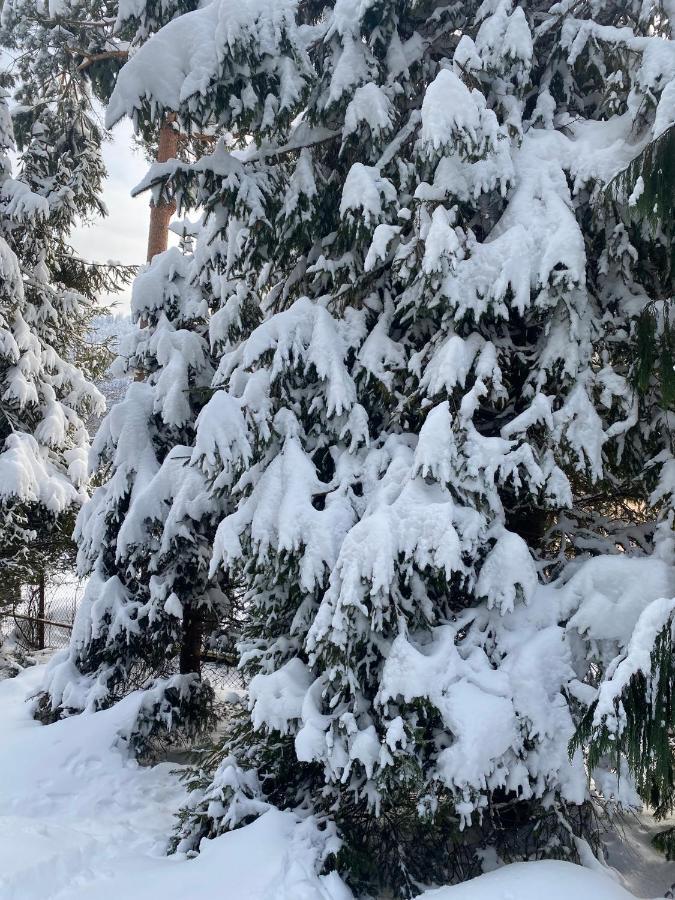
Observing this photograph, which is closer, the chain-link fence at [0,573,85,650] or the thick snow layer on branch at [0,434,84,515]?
the thick snow layer on branch at [0,434,84,515]

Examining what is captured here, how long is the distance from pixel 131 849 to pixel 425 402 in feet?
12.0

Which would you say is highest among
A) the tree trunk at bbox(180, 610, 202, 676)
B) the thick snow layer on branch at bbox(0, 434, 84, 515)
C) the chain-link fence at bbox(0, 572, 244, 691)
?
the thick snow layer on branch at bbox(0, 434, 84, 515)

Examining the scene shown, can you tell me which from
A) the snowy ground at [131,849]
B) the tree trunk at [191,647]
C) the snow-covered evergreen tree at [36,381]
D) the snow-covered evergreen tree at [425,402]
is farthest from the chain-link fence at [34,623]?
the snow-covered evergreen tree at [425,402]

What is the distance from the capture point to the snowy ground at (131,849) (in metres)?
3.24

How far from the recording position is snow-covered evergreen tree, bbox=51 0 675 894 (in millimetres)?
3482

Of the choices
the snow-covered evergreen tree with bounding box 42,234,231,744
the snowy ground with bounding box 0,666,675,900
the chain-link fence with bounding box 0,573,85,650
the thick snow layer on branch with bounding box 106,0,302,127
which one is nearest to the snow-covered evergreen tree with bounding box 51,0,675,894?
the thick snow layer on branch with bounding box 106,0,302,127

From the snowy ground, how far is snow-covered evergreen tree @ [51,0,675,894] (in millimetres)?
315

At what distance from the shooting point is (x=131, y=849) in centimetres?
455

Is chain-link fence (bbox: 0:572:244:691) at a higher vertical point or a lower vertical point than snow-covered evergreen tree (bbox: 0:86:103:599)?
lower

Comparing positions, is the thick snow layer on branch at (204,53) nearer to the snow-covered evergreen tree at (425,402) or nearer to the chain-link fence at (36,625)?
the snow-covered evergreen tree at (425,402)

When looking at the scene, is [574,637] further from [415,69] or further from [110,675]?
[110,675]

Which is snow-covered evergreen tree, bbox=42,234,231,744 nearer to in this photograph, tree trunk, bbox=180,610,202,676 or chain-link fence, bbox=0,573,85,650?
tree trunk, bbox=180,610,202,676

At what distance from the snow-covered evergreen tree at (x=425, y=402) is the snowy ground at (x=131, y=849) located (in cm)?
32

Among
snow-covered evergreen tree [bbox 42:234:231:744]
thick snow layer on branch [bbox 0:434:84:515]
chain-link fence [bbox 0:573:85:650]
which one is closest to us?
snow-covered evergreen tree [bbox 42:234:231:744]
